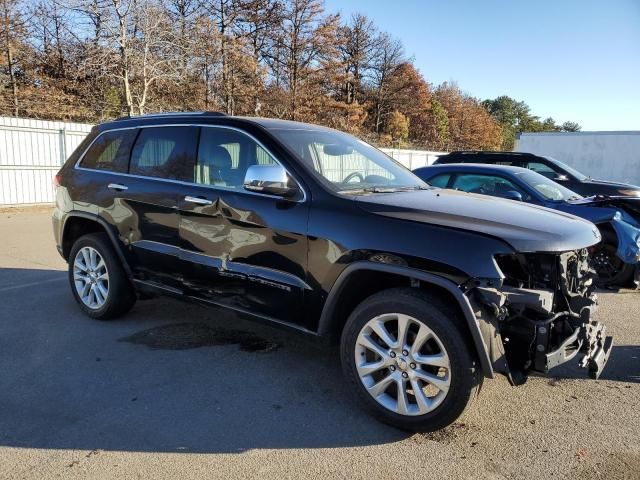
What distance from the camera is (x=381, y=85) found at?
54.5 metres

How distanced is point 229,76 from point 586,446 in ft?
103

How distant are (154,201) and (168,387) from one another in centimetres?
160

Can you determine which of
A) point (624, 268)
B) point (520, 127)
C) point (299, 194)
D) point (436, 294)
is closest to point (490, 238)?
point (436, 294)

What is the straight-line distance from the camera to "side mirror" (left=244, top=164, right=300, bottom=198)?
3.53 metres

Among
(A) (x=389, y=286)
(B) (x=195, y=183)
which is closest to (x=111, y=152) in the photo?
(B) (x=195, y=183)

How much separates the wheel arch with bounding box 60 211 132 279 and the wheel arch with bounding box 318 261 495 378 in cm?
229

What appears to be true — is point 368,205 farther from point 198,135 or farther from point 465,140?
point 465,140

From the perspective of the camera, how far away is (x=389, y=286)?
3393mm

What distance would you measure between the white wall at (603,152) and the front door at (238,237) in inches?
800

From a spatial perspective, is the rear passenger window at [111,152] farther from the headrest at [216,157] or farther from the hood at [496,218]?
the hood at [496,218]

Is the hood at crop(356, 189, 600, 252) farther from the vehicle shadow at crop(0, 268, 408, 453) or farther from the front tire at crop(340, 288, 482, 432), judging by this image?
the vehicle shadow at crop(0, 268, 408, 453)

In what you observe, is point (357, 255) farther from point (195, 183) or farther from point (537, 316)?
point (195, 183)

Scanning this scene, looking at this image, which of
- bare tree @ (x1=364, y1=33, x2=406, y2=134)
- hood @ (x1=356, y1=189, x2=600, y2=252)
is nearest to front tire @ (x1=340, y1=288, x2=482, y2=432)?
hood @ (x1=356, y1=189, x2=600, y2=252)

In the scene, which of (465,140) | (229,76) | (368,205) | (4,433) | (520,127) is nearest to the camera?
(4,433)
